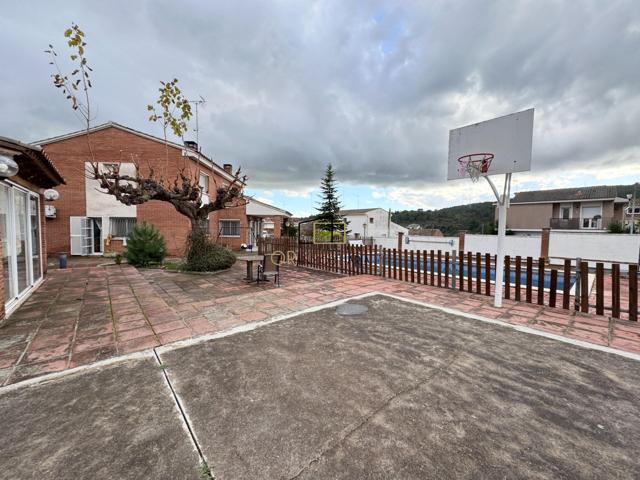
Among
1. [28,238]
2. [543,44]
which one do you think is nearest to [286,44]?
[543,44]

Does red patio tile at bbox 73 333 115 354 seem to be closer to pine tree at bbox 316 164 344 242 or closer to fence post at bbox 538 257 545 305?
fence post at bbox 538 257 545 305

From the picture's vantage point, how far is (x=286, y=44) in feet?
31.6

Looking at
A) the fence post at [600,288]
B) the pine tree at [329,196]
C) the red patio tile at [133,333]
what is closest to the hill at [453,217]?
the pine tree at [329,196]

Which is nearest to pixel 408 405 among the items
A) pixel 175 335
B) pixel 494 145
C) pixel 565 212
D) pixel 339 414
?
pixel 339 414

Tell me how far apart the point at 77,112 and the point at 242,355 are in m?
7.00

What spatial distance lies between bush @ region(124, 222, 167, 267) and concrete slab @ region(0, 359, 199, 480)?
9.20 metres

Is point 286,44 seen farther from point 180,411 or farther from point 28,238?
point 180,411

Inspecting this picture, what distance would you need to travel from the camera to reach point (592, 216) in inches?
1061

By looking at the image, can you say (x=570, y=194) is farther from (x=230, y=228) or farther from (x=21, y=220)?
(x=21, y=220)

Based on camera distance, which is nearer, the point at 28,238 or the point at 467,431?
the point at 467,431

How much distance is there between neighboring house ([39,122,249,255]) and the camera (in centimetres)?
1467

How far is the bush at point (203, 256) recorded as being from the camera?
9.02 meters

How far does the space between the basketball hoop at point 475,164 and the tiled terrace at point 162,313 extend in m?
2.61

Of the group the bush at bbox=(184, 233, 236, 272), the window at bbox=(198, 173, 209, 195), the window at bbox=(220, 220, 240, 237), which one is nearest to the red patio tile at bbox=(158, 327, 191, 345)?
the bush at bbox=(184, 233, 236, 272)
